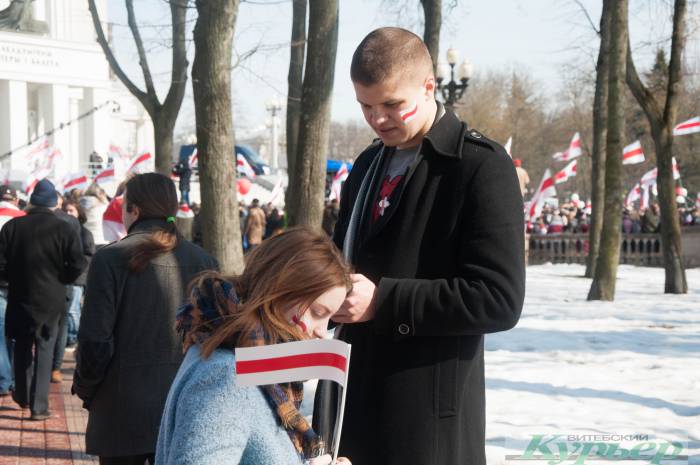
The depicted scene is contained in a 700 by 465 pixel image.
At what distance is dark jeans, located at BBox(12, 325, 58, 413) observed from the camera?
8.20 m

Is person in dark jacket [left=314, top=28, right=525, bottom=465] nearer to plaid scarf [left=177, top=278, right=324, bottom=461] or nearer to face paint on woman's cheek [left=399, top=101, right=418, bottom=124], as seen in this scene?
face paint on woman's cheek [left=399, top=101, right=418, bottom=124]

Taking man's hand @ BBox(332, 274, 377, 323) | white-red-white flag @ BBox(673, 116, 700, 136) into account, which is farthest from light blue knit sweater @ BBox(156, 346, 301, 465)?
white-red-white flag @ BBox(673, 116, 700, 136)

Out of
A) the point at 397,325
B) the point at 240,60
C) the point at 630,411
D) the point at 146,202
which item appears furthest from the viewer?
the point at 240,60

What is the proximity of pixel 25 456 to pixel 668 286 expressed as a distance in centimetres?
1131

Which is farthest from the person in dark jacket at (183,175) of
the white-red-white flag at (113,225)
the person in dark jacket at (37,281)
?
the person in dark jacket at (37,281)

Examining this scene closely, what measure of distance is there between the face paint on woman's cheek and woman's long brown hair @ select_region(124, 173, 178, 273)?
226 centimetres

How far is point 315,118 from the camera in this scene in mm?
11078

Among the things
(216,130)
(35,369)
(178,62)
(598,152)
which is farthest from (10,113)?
(35,369)

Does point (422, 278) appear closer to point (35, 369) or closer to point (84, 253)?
point (35, 369)

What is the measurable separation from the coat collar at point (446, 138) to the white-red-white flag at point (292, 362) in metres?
0.86

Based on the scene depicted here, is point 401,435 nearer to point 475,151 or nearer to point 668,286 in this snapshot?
point 475,151

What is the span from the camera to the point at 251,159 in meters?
41.1

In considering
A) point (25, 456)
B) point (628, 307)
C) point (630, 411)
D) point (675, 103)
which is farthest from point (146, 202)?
point (675, 103)

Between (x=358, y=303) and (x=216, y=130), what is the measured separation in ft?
23.9
